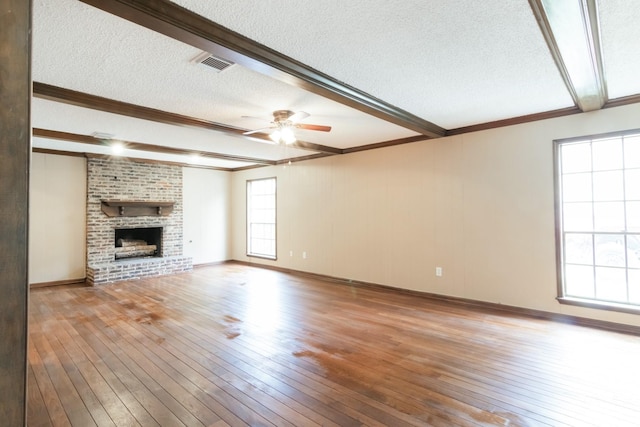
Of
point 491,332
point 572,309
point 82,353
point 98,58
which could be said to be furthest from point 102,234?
point 572,309

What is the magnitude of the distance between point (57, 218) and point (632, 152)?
8.93 meters

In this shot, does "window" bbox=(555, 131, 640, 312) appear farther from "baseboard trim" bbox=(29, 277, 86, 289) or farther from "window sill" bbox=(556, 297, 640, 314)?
"baseboard trim" bbox=(29, 277, 86, 289)

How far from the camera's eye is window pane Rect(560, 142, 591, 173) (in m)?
3.96

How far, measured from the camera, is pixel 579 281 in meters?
3.98

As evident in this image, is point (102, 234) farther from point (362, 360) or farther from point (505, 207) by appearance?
point (505, 207)

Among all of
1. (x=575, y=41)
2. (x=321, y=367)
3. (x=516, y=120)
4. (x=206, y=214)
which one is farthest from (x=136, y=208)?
(x=575, y=41)

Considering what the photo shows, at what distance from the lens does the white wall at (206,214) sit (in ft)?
26.9

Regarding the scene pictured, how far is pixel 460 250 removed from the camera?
482 cm

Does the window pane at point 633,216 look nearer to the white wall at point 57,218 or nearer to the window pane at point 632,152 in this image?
the window pane at point 632,152

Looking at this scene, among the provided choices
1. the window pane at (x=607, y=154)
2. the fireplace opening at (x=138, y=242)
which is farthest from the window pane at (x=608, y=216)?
the fireplace opening at (x=138, y=242)

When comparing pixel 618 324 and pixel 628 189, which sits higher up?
pixel 628 189

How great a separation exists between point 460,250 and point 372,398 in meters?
3.06

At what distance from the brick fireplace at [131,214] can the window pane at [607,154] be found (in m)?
7.54

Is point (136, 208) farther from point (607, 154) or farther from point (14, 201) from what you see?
point (607, 154)
